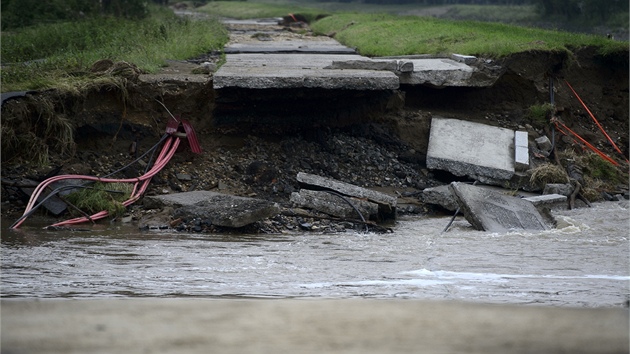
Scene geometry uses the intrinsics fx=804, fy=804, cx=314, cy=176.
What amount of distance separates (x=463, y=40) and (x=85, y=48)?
6.67m

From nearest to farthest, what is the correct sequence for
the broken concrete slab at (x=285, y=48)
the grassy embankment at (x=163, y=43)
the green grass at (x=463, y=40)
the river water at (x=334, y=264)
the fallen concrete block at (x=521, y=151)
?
the river water at (x=334, y=264), the grassy embankment at (x=163, y=43), the fallen concrete block at (x=521, y=151), the green grass at (x=463, y=40), the broken concrete slab at (x=285, y=48)

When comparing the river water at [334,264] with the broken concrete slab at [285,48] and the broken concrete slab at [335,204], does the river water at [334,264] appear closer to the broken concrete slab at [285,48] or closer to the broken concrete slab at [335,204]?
the broken concrete slab at [335,204]

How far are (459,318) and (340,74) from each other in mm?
7843

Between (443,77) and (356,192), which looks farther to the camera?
(443,77)

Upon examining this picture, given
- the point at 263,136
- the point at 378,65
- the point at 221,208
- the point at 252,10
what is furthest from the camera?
the point at 252,10

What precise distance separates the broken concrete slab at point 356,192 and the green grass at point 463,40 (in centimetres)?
422

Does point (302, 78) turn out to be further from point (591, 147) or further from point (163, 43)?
point (163, 43)

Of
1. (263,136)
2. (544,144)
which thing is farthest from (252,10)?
(263,136)

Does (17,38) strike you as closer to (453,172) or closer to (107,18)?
(107,18)

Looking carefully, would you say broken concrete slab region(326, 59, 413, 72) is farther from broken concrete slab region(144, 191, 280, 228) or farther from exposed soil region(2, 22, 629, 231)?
broken concrete slab region(144, 191, 280, 228)

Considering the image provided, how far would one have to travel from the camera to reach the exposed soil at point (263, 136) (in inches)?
366

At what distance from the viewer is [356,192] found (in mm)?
8914

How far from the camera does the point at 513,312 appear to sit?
2738 mm

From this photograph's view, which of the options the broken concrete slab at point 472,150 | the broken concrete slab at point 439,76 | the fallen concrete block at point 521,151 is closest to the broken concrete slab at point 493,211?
the broken concrete slab at point 472,150
